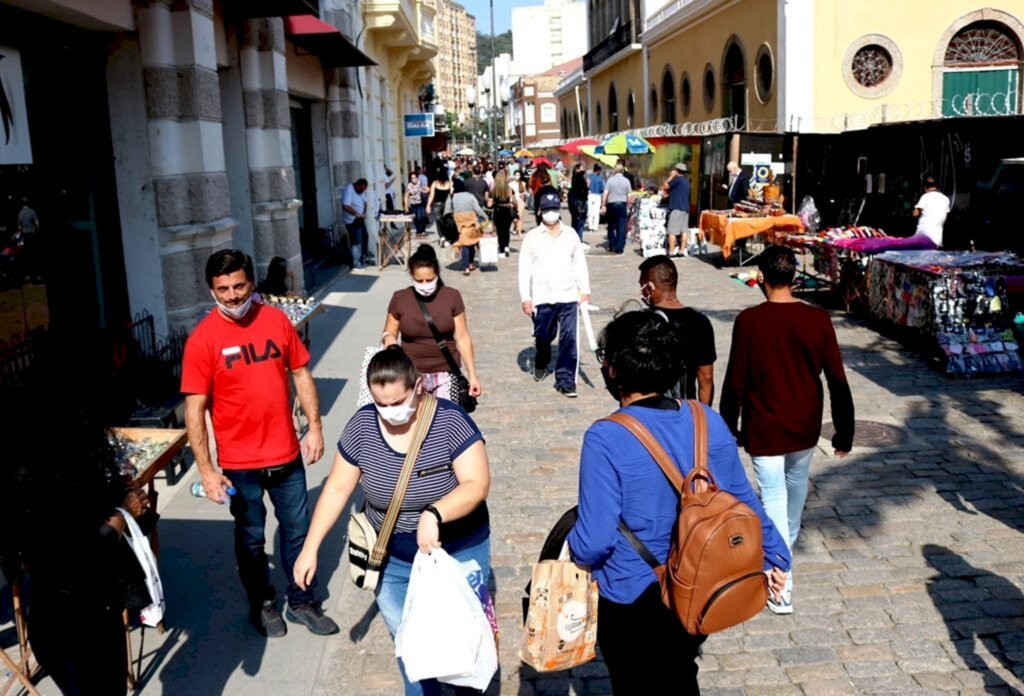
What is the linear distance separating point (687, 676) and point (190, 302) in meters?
6.64

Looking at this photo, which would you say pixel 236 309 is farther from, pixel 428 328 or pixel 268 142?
pixel 268 142

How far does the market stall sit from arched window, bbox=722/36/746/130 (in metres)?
17.2

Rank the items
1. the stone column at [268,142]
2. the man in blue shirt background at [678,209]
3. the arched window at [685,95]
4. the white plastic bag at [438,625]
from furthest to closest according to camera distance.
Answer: the arched window at [685,95], the man in blue shirt background at [678,209], the stone column at [268,142], the white plastic bag at [438,625]

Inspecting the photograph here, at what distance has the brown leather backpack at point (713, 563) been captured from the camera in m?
3.02

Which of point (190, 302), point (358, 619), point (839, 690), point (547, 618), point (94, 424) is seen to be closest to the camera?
point (547, 618)

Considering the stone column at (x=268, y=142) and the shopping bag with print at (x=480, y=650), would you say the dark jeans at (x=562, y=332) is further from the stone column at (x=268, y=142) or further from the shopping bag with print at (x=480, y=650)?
the shopping bag with print at (x=480, y=650)

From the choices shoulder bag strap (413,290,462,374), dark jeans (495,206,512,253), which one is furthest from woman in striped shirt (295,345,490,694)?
dark jeans (495,206,512,253)

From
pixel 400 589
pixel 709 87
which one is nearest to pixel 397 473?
pixel 400 589

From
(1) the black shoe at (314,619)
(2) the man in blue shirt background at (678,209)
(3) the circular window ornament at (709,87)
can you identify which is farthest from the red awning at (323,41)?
(3) the circular window ornament at (709,87)

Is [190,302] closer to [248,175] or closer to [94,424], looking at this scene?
[248,175]

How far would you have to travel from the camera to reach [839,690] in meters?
4.50

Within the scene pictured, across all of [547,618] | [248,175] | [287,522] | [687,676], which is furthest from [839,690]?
[248,175]

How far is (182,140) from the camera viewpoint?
28.6ft

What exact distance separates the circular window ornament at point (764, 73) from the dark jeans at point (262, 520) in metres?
22.2
